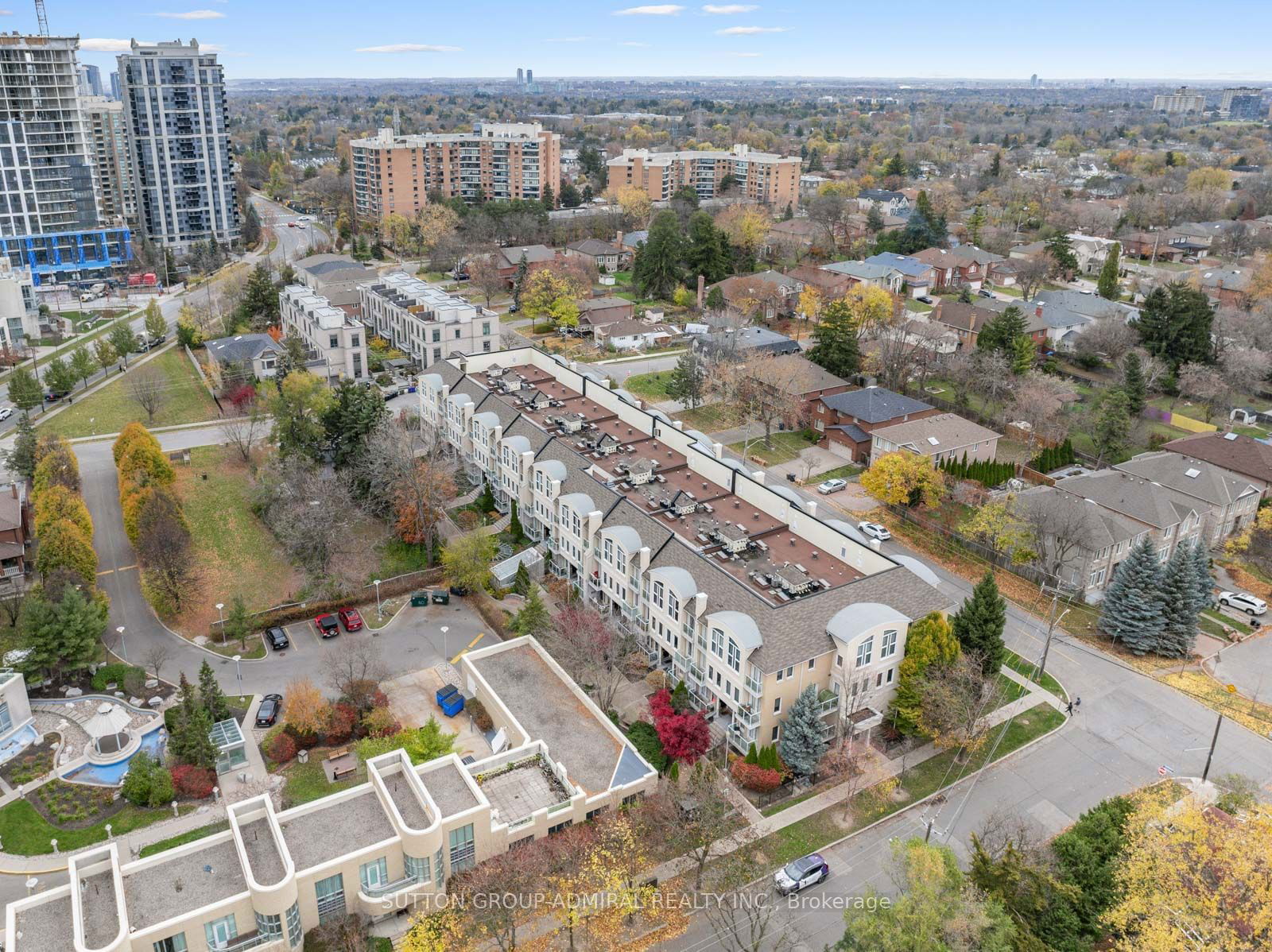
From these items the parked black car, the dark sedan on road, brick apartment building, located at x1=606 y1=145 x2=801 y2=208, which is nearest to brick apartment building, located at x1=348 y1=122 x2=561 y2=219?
brick apartment building, located at x1=606 y1=145 x2=801 y2=208

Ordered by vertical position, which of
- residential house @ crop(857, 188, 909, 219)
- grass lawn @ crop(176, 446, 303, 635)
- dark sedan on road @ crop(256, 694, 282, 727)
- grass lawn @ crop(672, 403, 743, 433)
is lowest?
dark sedan on road @ crop(256, 694, 282, 727)

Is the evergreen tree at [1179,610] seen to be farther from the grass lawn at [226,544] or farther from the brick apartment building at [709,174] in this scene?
the brick apartment building at [709,174]

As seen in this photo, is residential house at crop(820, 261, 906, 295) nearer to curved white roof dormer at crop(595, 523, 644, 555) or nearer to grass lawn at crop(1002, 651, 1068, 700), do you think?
grass lawn at crop(1002, 651, 1068, 700)

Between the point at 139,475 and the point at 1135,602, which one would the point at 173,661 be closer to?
the point at 139,475

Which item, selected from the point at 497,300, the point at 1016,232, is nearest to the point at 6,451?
the point at 497,300

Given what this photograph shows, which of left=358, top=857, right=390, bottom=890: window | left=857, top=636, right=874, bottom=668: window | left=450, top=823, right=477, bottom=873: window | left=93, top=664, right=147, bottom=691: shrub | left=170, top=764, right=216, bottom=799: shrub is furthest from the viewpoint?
left=93, top=664, right=147, bottom=691: shrub

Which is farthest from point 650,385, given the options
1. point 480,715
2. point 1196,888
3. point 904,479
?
point 1196,888

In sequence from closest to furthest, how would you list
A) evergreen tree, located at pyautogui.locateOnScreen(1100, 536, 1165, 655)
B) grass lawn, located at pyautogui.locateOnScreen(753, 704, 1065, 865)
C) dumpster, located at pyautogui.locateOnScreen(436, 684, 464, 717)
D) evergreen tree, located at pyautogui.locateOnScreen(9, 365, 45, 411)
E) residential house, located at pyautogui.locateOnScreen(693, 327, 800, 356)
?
grass lawn, located at pyautogui.locateOnScreen(753, 704, 1065, 865) < dumpster, located at pyautogui.locateOnScreen(436, 684, 464, 717) < evergreen tree, located at pyautogui.locateOnScreen(1100, 536, 1165, 655) < evergreen tree, located at pyautogui.locateOnScreen(9, 365, 45, 411) < residential house, located at pyautogui.locateOnScreen(693, 327, 800, 356)
